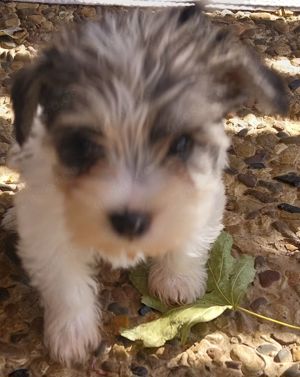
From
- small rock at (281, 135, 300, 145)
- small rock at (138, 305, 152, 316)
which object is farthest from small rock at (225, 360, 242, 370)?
small rock at (281, 135, 300, 145)

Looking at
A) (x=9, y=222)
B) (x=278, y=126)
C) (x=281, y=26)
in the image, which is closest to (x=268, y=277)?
(x=278, y=126)

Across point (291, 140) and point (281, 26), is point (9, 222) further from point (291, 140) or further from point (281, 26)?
point (281, 26)

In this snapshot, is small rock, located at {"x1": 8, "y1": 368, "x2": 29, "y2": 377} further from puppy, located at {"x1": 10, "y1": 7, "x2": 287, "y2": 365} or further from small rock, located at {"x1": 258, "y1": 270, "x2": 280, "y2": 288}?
small rock, located at {"x1": 258, "y1": 270, "x2": 280, "y2": 288}

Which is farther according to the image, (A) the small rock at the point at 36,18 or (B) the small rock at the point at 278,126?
(A) the small rock at the point at 36,18

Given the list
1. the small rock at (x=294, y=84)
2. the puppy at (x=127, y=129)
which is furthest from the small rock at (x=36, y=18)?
the puppy at (x=127, y=129)

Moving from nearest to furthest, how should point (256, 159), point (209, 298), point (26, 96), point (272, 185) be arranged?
1. point (26, 96)
2. point (209, 298)
3. point (272, 185)
4. point (256, 159)

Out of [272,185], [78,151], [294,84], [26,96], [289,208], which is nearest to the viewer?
[78,151]

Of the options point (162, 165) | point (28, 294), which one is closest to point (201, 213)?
point (162, 165)

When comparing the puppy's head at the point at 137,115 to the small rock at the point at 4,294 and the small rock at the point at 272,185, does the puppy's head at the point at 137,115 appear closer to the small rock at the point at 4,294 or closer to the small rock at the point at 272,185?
the small rock at the point at 4,294
